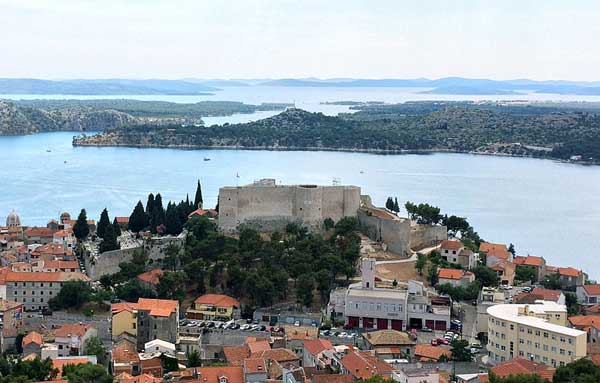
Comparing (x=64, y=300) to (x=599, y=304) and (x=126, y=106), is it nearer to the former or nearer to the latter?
(x=599, y=304)

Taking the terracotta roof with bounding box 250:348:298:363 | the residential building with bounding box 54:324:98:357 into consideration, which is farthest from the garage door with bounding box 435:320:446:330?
the residential building with bounding box 54:324:98:357

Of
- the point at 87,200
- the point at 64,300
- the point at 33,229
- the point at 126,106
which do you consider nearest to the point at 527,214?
the point at 87,200

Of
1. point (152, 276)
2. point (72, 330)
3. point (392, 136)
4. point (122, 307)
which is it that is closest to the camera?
point (72, 330)

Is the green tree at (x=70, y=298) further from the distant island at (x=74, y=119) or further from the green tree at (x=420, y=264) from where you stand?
the distant island at (x=74, y=119)

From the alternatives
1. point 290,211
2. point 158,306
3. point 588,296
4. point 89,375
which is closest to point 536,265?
point 588,296

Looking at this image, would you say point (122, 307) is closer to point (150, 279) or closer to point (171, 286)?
point (171, 286)
